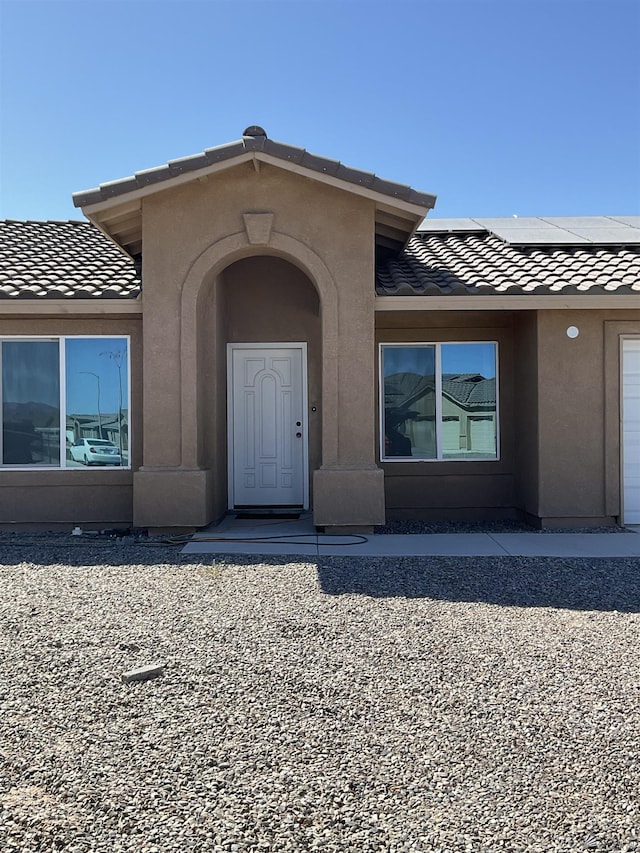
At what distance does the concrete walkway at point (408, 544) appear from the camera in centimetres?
821

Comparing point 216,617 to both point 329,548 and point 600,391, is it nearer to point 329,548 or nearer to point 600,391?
point 329,548

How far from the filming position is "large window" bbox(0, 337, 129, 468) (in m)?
10.0

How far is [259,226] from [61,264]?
11.8ft

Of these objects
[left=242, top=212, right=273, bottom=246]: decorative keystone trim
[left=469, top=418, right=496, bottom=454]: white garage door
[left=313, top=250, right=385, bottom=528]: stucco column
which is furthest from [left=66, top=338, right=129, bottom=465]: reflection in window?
[left=469, top=418, right=496, bottom=454]: white garage door

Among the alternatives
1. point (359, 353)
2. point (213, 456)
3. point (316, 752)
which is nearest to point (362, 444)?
point (359, 353)

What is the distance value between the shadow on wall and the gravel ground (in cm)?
4

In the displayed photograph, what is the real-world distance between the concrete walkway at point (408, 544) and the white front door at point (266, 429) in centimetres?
164

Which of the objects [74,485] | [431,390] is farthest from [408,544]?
[74,485]

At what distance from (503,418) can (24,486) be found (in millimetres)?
6998

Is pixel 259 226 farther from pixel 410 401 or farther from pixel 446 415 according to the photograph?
pixel 446 415

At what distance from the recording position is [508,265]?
1052 cm

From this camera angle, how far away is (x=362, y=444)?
30.5ft

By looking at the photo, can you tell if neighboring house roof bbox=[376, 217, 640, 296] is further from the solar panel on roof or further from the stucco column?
the stucco column

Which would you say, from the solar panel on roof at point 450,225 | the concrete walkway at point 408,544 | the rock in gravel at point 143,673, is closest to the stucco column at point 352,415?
the concrete walkway at point 408,544
